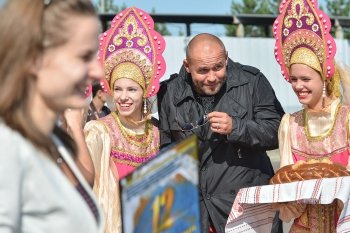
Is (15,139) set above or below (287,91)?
above

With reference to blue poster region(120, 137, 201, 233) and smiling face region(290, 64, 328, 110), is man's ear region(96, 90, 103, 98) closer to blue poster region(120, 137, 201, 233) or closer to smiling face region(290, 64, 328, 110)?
smiling face region(290, 64, 328, 110)

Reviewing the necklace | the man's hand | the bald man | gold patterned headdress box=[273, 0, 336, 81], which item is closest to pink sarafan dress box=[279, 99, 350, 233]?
the bald man

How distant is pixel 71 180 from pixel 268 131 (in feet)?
9.48

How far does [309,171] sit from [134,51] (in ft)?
4.77

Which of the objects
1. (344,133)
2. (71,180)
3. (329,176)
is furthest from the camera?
(344,133)

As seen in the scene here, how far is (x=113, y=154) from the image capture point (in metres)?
5.00

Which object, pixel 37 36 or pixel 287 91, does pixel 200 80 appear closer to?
pixel 37 36

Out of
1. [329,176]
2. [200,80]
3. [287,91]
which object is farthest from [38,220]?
[287,91]

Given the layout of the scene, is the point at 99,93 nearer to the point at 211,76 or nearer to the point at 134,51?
the point at 134,51

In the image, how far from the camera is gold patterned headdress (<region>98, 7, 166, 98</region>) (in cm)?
515

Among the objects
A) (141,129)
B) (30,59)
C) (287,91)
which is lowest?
(287,91)

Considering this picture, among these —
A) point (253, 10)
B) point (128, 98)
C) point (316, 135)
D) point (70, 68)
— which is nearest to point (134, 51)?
point (128, 98)

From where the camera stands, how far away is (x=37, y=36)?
2.02 metres

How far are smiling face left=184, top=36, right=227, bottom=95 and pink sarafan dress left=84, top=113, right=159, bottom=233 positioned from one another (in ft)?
1.63
